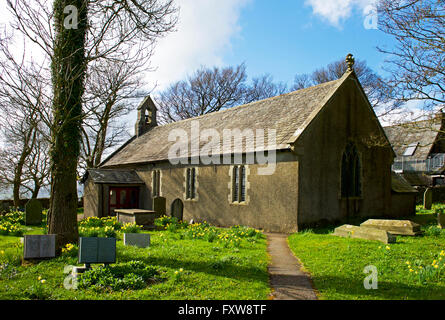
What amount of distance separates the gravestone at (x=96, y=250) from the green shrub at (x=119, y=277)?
22cm

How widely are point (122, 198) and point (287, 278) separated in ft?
61.1

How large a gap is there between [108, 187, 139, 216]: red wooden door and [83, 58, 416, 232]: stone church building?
0.24 feet

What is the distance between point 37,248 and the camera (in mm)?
8727

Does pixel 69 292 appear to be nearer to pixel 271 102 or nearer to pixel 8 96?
pixel 8 96

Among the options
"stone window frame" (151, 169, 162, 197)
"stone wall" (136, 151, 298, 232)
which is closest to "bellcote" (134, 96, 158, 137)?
"stone window frame" (151, 169, 162, 197)

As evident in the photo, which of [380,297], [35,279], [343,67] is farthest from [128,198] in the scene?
[343,67]

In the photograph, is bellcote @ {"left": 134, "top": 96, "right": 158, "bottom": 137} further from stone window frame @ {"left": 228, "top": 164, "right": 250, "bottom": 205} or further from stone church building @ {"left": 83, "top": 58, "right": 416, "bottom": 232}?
stone window frame @ {"left": 228, "top": 164, "right": 250, "bottom": 205}

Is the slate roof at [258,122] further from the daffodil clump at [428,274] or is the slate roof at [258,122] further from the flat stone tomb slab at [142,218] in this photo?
the daffodil clump at [428,274]

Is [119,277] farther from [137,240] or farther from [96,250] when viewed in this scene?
[137,240]

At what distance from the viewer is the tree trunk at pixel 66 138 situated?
9719 millimetres

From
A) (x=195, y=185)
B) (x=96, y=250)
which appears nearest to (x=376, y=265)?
(x=96, y=250)

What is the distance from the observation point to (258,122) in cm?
1900

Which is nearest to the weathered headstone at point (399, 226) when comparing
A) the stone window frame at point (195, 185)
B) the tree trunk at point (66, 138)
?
the stone window frame at point (195, 185)

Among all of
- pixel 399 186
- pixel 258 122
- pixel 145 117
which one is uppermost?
pixel 145 117
